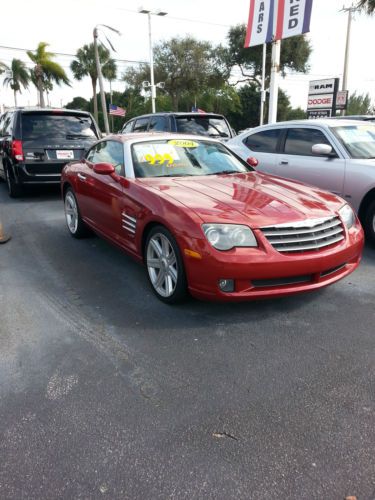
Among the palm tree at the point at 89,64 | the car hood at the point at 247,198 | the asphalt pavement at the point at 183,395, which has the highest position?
the palm tree at the point at 89,64

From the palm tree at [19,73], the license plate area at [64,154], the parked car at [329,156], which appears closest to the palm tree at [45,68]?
the palm tree at [19,73]

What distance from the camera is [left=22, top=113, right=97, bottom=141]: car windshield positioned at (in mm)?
8055

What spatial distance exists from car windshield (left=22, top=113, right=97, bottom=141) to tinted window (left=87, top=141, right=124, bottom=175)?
287 cm

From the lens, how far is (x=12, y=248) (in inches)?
218

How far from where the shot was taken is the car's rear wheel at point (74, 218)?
569cm

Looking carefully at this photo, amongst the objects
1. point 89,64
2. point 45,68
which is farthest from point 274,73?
point 89,64

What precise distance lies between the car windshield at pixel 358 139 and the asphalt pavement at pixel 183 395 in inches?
86.7

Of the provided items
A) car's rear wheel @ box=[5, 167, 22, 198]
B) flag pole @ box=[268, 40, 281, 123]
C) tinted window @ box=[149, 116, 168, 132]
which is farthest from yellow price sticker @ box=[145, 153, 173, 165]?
flag pole @ box=[268, 40, 281, 123]

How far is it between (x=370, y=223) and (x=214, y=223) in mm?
3018

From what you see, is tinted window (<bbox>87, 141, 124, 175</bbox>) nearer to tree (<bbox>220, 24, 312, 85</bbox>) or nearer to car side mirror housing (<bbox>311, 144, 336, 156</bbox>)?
car side mirror housing (<bbox>311, 144, 336, 156</bbox>)

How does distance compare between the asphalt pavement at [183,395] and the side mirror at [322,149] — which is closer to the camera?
the asphalt pavement at [183,395]

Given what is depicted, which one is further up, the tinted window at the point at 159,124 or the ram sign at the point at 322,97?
the ram sign at the point at 322,97

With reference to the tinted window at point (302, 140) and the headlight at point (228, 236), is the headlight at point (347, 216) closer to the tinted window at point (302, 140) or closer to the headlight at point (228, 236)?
the headlight at point (228, 236)

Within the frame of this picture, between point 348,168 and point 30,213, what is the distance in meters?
5.25
